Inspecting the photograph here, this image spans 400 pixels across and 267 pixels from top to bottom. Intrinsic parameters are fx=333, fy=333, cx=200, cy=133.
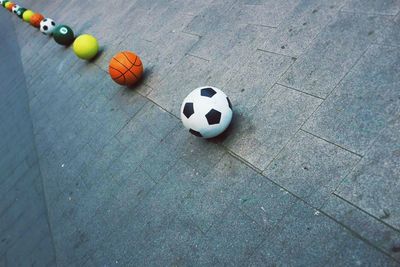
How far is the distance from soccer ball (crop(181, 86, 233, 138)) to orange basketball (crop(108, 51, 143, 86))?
228cm

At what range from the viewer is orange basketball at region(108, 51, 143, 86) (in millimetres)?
6328

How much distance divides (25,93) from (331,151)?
923 centimetres

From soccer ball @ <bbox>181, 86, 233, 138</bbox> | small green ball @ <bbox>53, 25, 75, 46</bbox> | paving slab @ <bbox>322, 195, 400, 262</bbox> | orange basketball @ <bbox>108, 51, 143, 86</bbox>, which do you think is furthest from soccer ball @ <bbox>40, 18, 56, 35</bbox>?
paving slab @ <bbox>322, 195, 400, 262</bbox>

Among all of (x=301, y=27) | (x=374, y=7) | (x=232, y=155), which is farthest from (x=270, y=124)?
(x=374, y=7)

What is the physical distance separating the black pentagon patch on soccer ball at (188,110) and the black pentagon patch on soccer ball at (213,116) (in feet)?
0.77

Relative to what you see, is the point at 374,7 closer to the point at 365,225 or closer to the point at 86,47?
the point at 365,225

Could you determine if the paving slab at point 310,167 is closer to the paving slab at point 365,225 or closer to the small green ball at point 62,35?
the paving slab at point 365,225

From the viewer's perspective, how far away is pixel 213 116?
4.36 meters

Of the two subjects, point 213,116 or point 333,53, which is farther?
point 333,53

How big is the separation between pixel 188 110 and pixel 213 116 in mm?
362

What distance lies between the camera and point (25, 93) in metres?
9.95

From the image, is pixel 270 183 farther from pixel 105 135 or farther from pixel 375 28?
pixel 105 135

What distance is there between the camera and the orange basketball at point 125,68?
6328 mm

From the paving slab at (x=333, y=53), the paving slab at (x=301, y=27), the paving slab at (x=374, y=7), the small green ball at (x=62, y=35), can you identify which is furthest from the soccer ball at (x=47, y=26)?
the paving slab at (x=374, y=7)
